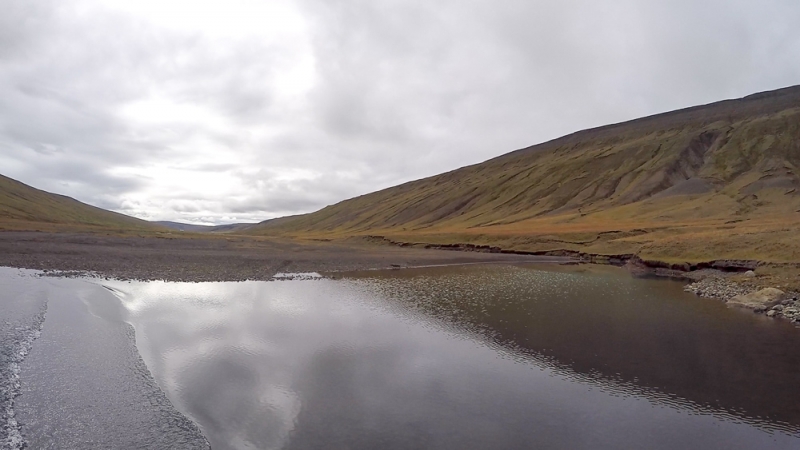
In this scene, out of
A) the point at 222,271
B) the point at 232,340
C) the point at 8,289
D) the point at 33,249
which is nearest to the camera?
the point at 232,340

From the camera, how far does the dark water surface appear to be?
15.0 meters

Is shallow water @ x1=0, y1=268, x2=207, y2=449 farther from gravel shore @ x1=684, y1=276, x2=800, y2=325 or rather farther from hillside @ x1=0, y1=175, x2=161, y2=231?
hillside @ x1=0, y1=175, x2=161, y2=231

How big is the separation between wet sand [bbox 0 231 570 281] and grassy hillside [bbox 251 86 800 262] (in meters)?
19.4

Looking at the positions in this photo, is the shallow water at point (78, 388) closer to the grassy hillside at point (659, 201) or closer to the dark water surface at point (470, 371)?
the dark water surface at point (470, 371)

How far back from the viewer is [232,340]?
24.8 m

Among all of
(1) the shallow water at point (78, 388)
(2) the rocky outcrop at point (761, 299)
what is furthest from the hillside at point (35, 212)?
(2) the rocky outcrop at point (761, 299)

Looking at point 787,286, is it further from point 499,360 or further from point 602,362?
point 499,360

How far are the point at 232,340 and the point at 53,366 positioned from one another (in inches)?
315

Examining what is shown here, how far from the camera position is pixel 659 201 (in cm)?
12419

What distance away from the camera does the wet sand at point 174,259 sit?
50.2 m

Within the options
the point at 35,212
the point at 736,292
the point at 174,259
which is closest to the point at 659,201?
the point at 736,292

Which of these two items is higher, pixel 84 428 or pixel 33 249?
pixel 33 249

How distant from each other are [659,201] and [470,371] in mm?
125557

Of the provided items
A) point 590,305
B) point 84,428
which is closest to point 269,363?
point 84,428
